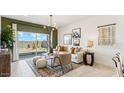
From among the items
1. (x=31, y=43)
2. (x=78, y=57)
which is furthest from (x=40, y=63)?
(x=31, y=43)

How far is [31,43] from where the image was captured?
21.4ft

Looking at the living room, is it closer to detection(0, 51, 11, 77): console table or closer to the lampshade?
the lampshade

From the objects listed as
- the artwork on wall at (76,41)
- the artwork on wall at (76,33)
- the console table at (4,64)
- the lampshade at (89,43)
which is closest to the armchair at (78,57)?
the lampshade at (89,43)

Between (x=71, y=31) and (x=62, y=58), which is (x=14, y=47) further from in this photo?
(x=71, y=31)

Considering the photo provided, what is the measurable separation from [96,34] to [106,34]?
0.53 m

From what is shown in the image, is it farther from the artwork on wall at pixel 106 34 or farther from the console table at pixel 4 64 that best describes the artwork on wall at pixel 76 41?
the console table at pixel 4 64

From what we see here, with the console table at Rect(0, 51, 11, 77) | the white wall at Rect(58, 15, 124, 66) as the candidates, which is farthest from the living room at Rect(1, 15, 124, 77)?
the console table at Rect(0, 51, 11, 77)

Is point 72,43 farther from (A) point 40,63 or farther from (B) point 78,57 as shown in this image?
(A) point 40,63

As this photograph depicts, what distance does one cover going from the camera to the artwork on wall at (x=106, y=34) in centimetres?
406
